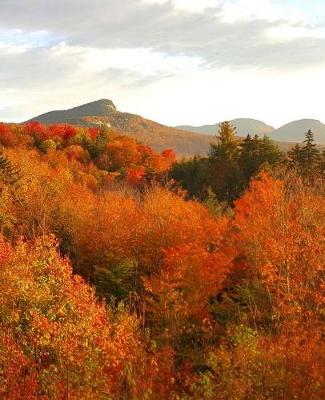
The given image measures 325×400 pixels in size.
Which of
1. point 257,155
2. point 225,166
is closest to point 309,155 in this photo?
point 257,155

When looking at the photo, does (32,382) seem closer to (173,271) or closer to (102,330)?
(102,330)

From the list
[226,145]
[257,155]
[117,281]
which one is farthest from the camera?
[226,145]

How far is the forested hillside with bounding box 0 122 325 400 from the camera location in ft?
69.1

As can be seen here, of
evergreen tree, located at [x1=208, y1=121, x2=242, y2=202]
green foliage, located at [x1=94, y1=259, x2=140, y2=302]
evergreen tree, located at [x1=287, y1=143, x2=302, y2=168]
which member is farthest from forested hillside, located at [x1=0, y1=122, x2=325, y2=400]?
evergreen tree, located at [x1=287, y1=143, x2=302, y2=168]

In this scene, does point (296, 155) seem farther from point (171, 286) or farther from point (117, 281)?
point (171, 286)

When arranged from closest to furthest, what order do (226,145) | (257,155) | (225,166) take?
(257,155) < (225,166) < (226,145)

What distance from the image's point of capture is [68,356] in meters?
21.8

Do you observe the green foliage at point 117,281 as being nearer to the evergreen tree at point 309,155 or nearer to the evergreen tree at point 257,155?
the evergreen tree at point 257,155

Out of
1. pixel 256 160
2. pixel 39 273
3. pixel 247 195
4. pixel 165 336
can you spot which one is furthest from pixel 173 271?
pixel 256 160

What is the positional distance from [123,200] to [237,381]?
40406mm

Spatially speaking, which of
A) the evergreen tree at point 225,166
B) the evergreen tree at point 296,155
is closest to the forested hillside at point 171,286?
the evergreen tree at point 225,166

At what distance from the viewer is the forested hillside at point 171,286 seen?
69.1 ft

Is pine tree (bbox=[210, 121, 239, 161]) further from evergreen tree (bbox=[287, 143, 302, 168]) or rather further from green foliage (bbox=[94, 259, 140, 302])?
green foliage (bbox=[94, 259, 140, 302])

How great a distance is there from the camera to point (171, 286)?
36312mm
